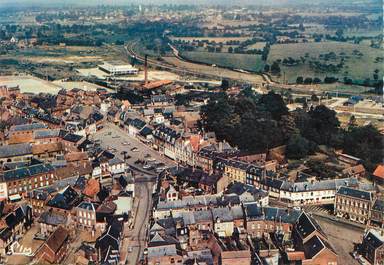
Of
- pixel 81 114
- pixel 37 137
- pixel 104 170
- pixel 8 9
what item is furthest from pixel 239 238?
pixel 8 9

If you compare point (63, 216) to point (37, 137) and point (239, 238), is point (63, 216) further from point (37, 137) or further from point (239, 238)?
point (37, 137)

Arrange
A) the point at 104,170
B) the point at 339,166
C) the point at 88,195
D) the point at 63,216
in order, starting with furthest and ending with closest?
the point at 339,166, the point at 104,170, the point at 88,195, the point at 63,216

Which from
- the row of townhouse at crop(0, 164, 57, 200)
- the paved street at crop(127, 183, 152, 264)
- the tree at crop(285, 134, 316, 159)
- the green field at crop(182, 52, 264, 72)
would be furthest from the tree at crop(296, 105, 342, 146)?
the green field at crop(182, 52, 264, 72)

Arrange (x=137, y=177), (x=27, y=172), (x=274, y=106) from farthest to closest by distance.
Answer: (x=274, y=106) → (x=137, y=177) → (x=27, y=172)

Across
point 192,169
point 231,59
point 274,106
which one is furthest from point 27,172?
point 231,59

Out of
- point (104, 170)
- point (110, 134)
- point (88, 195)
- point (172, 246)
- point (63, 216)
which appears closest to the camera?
point (172, 246)

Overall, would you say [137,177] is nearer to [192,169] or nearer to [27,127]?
[192,169]

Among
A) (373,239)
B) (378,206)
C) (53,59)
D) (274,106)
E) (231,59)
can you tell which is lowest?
(53,59)
